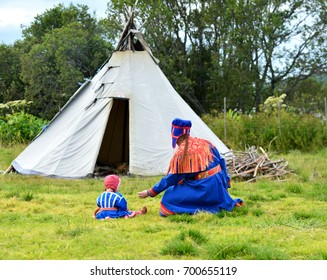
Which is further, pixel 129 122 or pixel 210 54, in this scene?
pixel 210 54

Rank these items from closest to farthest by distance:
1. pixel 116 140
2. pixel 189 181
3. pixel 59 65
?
pixel 189 181
pixel 116 140
pixel 59 65

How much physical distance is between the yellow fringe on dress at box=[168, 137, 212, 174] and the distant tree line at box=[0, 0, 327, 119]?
64.8 ft

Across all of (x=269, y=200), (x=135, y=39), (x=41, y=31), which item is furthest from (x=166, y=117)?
(x=41, y=31)

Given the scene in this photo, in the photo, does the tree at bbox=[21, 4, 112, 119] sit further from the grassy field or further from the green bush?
the grassy field

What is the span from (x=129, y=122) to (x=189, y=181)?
462 centimetres

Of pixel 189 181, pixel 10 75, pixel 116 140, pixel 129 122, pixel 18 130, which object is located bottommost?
pixel 18 130

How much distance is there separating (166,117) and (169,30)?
17098 millimetres

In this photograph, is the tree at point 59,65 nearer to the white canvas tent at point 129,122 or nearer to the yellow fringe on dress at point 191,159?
the white canvas tent at point 129,122

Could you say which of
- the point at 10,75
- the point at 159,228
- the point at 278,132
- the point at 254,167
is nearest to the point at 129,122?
the point at 254,167

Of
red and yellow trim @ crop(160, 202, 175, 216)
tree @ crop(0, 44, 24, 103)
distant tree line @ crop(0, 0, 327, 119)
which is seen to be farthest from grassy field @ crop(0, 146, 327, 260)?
tree @ crop(0, 44, 24, 103)

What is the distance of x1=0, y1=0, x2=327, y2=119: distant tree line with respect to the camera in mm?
25844

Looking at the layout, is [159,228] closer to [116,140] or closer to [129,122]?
[129,122]

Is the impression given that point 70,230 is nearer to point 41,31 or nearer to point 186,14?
point 186,14

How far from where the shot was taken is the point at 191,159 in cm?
576
